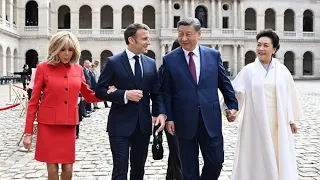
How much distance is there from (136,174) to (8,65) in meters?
37.6

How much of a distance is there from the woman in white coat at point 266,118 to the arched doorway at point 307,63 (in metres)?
48.4

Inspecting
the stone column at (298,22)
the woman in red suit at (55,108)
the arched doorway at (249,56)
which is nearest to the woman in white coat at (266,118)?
the woman in red suit at (55,108)

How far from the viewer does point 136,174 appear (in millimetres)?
4680

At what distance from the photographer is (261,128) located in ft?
15.7

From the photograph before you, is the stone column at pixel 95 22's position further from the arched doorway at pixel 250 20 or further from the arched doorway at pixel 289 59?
the arched doorway at pixel 289 59

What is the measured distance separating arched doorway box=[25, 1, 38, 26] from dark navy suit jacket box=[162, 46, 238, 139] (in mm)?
43154

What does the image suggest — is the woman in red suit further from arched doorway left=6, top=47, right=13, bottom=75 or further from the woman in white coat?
arched doorway left=6, top=47, right=13, bottom=75

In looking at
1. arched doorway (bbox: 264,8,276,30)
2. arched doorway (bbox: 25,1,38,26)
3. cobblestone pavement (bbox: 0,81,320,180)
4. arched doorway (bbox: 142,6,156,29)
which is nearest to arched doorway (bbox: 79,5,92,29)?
arched doorway (bbox: 25,1,38,26)

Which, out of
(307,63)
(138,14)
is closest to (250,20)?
(307,63)

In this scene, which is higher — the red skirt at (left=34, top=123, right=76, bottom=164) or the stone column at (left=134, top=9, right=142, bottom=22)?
the stone column at (left=134, top=9, right=142, bottom=22)

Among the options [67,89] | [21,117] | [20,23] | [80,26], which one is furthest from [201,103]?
[80,26]

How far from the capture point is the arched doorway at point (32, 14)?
4403 cm

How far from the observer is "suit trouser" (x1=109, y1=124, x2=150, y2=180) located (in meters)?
4.38

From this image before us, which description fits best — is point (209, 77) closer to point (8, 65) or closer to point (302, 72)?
point (8, 65)
